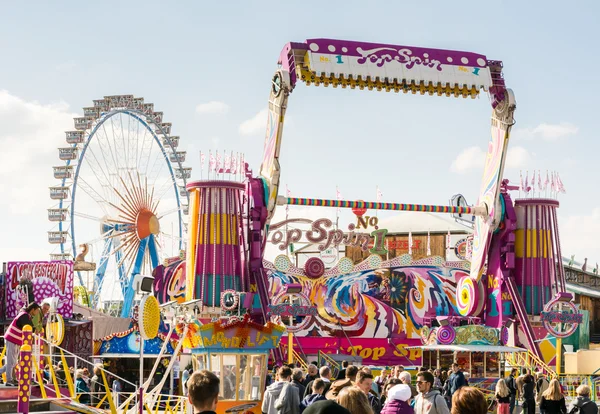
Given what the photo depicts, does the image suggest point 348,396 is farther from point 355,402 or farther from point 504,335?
point 504,335

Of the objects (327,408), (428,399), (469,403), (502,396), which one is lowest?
(502,396)

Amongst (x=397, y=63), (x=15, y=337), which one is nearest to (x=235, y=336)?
(x=15, y=337)

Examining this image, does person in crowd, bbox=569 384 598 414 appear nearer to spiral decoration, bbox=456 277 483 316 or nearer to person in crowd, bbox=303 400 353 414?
person in crowd, bbox=303 400 353 414

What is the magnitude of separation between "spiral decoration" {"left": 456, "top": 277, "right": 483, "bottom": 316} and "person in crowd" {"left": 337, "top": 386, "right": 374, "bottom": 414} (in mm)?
25652

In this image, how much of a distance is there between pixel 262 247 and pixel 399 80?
21.5ft

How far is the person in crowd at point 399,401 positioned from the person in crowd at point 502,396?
7.70m

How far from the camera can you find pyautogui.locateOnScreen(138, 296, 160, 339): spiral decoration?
1320 centimetres

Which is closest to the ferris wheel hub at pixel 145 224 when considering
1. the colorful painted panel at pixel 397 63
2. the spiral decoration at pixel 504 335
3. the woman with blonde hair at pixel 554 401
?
the colorful painted panel at pixel 397 63

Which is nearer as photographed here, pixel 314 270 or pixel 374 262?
pixel 314 270

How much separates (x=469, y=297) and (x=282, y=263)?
673cm

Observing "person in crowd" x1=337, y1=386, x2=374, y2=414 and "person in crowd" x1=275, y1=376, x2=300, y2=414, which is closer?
"person in crowd" x1=337, y1=386, x2=374, y2=414

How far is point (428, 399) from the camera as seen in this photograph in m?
10.7

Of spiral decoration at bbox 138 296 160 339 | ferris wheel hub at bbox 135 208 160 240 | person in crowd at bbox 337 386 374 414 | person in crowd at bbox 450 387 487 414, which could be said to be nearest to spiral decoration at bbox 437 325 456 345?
spiral decoration at bbox 138 296 160 339

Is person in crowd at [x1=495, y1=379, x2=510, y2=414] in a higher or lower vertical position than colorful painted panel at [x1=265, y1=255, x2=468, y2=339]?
lower
